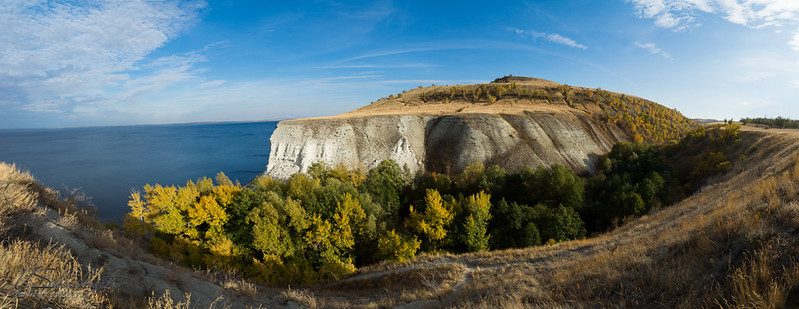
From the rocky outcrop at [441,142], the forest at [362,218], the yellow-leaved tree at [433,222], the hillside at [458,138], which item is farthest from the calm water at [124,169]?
the yellow-leaved tree at [433,222]

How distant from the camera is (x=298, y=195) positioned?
1011 inches

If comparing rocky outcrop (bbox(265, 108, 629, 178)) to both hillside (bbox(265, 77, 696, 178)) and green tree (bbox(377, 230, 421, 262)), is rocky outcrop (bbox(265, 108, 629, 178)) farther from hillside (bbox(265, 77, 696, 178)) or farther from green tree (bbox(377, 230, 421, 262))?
green tree (bbox(377, 230, 421, 262))

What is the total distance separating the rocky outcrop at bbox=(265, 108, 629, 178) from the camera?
45906 millimetres

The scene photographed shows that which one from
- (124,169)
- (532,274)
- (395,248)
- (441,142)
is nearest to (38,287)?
(532,274)

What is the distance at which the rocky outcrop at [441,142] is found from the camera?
45906 millimetres

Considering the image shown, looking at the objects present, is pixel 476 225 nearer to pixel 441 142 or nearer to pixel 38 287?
pixel 38 287

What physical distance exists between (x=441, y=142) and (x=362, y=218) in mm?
30956

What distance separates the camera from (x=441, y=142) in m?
51.2

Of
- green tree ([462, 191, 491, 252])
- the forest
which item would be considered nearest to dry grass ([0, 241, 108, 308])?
the forest

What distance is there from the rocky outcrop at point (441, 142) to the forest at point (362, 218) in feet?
48.2

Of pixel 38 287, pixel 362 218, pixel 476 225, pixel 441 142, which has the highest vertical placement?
pixel 441 142

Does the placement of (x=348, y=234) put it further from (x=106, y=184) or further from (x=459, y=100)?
(x=106, y=184)

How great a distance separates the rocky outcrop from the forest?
48.2ft

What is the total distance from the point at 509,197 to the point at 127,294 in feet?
98.5
